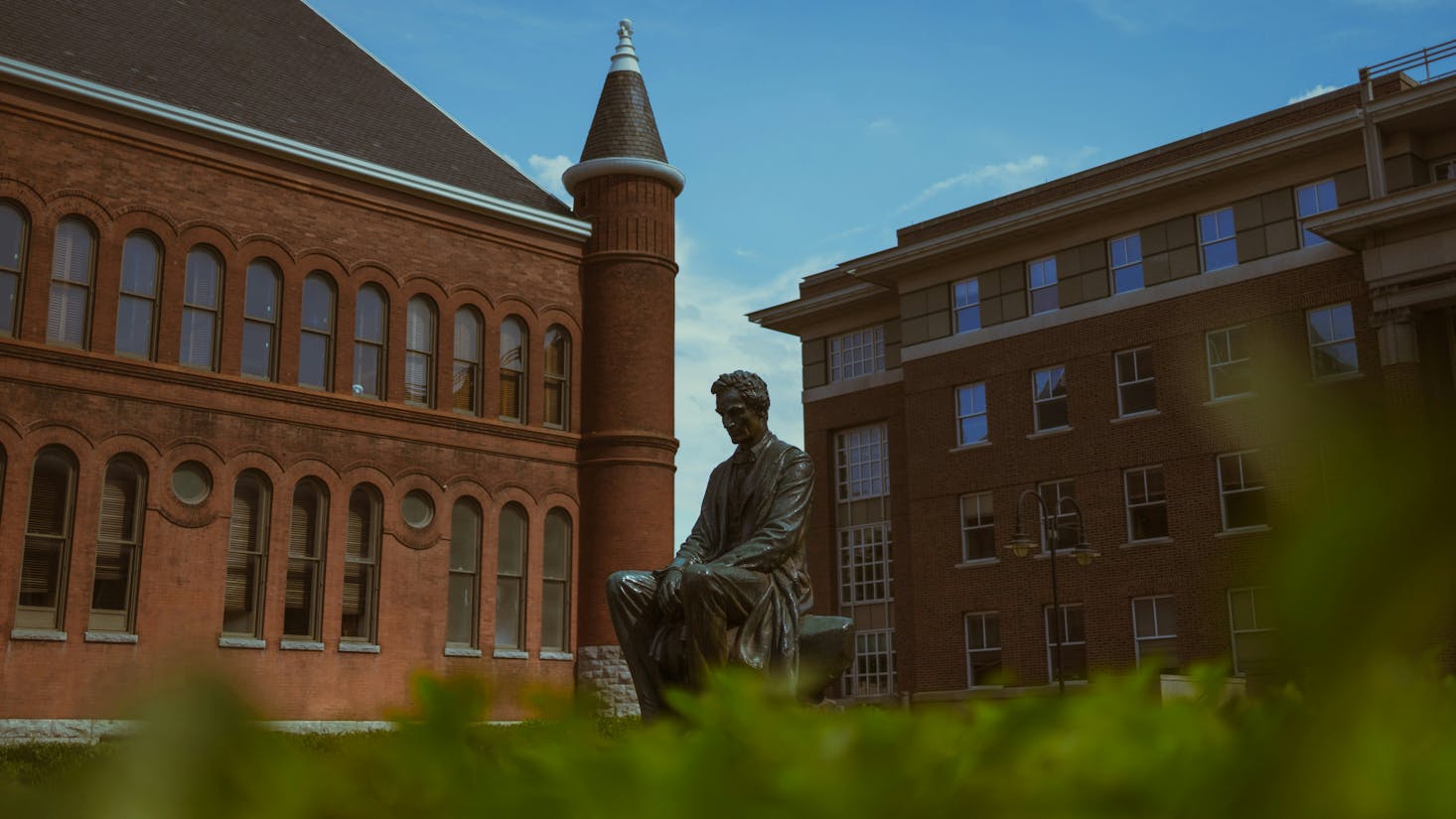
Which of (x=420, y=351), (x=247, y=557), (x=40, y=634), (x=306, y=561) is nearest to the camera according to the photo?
(x=40, y=634)

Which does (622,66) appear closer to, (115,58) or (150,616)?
(115,58)

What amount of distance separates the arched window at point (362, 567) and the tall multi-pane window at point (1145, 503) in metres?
19.9

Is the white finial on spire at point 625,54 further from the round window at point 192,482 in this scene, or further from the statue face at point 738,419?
the statue face at point 738,419

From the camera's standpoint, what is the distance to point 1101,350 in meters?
38.5

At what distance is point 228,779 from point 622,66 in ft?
118

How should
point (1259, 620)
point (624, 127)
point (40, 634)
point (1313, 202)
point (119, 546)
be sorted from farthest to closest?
1. point (1313, 202)
2. point (624, 127)
3. point (119, 546)
4. point (40, 634)
5. point (1259, 620)

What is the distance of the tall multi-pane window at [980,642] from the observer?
129 ft

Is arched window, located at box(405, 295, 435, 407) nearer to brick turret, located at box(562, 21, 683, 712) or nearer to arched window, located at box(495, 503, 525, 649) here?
arched window, located at box(495, 503, 525, 649)

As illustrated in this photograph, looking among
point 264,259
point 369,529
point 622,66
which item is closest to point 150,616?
point 369,529

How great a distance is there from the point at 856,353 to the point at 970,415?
7.12 metres

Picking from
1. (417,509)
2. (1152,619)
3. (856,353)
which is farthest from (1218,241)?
(417,509)

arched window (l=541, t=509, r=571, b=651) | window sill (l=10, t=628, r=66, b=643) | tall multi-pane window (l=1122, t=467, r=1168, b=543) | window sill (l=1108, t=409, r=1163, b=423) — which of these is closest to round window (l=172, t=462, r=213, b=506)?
window sill (l=10, t=628, r=66, b=643)

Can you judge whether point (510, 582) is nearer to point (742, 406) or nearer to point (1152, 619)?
point (1152, 619)

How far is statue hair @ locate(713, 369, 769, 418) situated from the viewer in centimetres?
902
